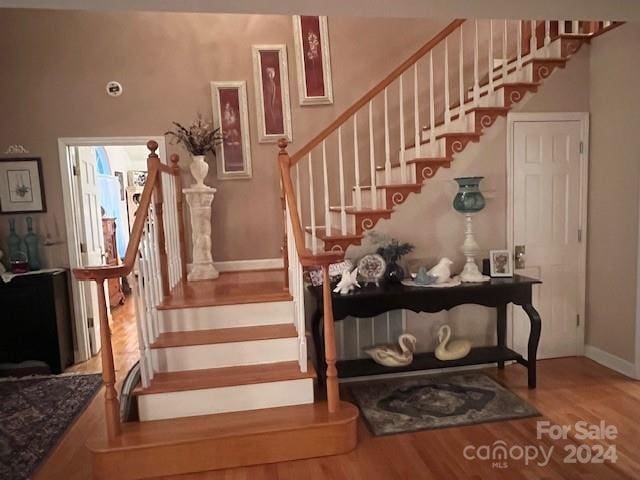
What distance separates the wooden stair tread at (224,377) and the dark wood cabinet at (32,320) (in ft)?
5.92

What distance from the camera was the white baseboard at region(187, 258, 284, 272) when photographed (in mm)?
4430

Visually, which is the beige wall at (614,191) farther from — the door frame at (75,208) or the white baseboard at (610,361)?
the door frame at (75,208)

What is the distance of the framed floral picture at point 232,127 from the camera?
4.25m

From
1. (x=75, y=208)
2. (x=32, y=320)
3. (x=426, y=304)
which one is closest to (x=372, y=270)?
(x=426, y=304)

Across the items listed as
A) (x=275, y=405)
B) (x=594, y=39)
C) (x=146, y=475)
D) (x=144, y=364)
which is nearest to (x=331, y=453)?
(x=275, y=405)

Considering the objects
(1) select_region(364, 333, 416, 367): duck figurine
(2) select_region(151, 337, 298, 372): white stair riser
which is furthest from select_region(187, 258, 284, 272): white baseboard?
(2) select_region(151, 337, 298, 372): white stair riser

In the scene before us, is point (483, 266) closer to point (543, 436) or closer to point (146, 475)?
point (543, 436)

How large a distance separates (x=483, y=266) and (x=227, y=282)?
2.15 meters

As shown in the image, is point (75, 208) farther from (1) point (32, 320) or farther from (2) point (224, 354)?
(2) point (224, 354)

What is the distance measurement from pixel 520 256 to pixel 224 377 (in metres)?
2.61

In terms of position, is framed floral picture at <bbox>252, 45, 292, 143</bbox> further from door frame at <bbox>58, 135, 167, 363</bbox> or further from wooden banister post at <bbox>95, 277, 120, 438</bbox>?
wooden banister post at <bbox>95, 277, 120, 438</bbox>

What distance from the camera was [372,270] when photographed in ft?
11.0

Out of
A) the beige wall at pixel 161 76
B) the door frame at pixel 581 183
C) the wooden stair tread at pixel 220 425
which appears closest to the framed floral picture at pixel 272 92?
the beige wall at pixel 161 76

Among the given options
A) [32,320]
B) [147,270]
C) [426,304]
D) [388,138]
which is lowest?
[32,320]
